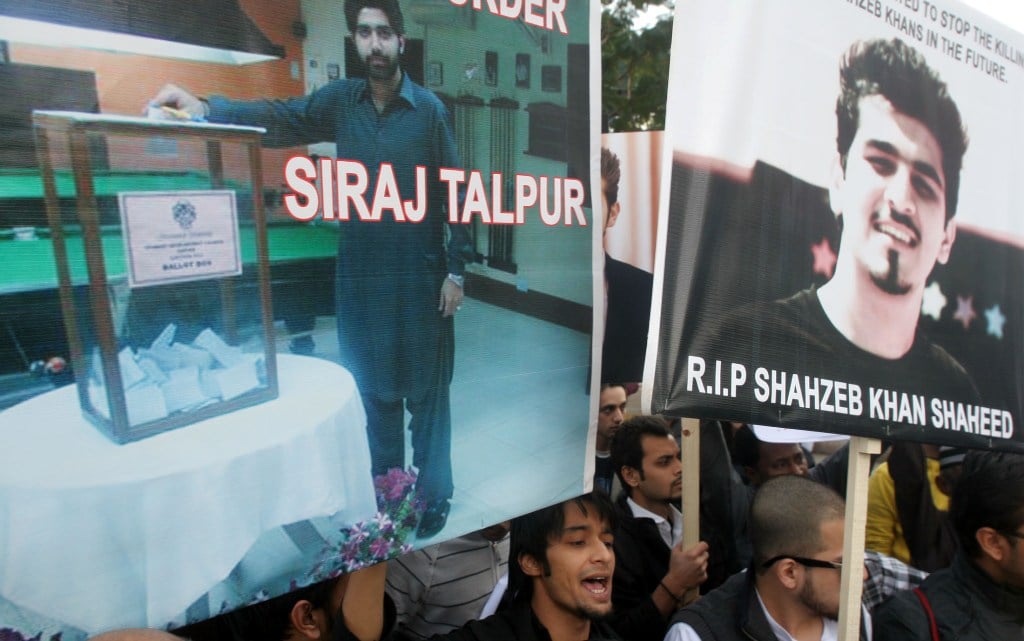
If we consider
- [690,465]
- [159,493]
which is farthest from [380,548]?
[690,465]

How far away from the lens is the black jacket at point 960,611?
220cm

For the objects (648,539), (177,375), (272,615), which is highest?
(177,375)

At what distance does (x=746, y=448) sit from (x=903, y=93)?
1.98 m

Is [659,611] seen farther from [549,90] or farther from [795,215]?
[549,90]

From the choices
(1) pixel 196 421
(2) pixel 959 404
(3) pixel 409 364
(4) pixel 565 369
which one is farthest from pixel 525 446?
(2) pixel 959 404

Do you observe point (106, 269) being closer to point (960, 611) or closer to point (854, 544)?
point (854, 544)

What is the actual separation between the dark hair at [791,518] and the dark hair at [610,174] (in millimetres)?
1009

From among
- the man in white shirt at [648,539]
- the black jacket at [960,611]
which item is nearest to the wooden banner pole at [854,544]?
the black jacket at [960,611]

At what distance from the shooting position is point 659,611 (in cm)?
246

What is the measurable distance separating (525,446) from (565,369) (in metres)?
0.23

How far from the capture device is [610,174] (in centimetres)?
229

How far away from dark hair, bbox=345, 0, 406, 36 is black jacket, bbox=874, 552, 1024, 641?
2.06m

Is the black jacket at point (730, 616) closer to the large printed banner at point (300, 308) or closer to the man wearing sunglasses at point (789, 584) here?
the man wearing sunglasses at point (789, 584)

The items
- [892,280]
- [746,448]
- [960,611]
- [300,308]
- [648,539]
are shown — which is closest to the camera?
[300,308]
